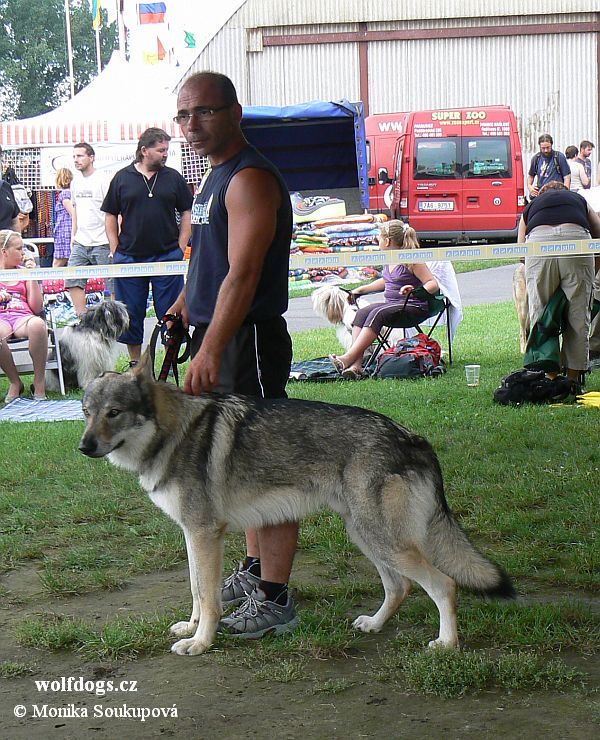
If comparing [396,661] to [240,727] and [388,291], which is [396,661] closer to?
[240,727]

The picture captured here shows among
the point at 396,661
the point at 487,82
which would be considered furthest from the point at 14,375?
the point at 487,82

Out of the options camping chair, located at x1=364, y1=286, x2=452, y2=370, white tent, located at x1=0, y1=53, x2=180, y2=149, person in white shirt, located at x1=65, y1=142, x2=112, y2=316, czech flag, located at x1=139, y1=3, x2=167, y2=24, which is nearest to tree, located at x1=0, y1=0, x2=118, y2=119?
czech flag, located at x1=139, y1=3, x2=167, y2=24

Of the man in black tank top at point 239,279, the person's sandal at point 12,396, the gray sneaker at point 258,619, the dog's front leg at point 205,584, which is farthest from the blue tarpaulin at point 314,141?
the dog's front leg at point 205,584

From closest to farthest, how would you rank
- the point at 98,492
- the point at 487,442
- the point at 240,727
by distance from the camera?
1. the point at 240,727
2. the point at 98,492
3. the point at 487,442

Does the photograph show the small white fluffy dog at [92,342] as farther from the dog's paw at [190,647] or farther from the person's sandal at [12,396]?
the dog's paw at [190,647]

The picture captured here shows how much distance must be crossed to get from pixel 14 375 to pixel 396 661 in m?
6.37

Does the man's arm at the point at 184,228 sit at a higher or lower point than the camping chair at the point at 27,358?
higher

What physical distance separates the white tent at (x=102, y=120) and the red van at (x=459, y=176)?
5241 millimetres

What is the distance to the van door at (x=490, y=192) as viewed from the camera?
68.6 ft

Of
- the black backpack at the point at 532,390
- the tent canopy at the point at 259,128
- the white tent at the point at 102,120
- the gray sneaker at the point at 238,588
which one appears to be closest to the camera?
the gray sneaker at the point at 238,588

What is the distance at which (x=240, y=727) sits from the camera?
2893mm

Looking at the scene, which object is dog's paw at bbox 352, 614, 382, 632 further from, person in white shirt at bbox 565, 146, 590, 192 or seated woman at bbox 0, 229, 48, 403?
A: person in white shirt at bbox 565, 146, 590, 192

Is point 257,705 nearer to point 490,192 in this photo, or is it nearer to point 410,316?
point 410,316

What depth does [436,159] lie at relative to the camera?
21.2 metres
